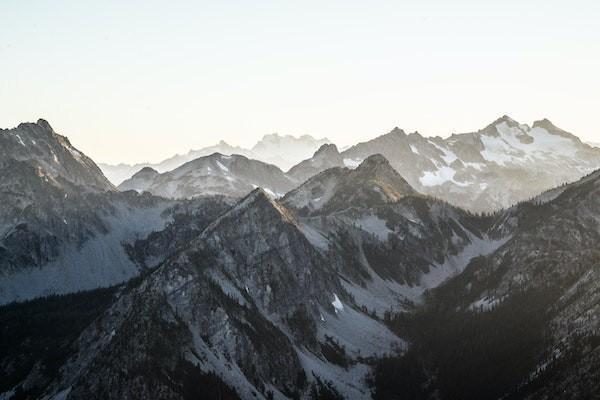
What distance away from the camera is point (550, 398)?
19550 centimetres

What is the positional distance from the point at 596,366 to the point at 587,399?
1479 centimetres

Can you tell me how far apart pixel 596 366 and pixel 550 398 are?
1473 cm

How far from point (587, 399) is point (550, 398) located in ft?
38.8

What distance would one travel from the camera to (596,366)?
197375 mm

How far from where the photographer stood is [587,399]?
608 feet

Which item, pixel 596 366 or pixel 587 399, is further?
pixel 596 366
